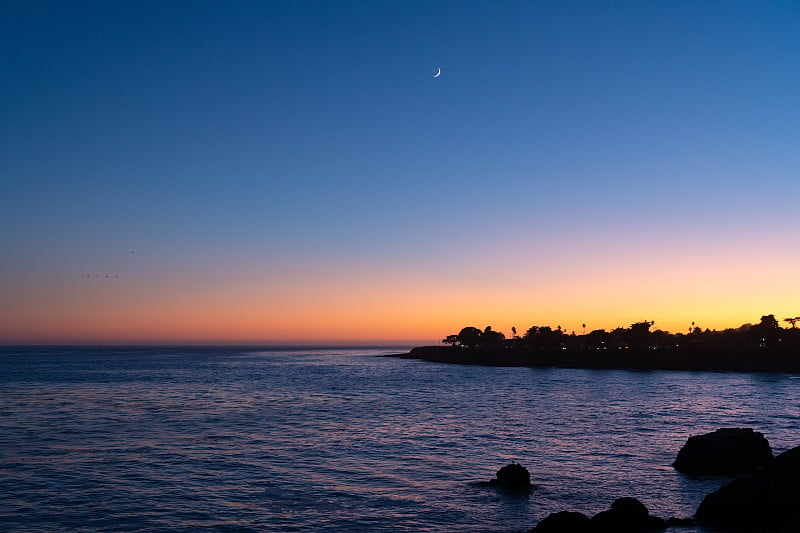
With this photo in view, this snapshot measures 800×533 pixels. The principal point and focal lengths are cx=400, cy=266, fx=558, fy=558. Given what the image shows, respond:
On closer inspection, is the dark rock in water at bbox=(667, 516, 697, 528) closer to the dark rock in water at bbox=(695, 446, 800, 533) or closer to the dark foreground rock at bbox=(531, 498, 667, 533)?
the dark foreground rock at bbox=(531, 498, 667, 533)

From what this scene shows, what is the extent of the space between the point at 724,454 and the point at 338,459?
24283 millimetres

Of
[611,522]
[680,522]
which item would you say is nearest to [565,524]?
[611,522]

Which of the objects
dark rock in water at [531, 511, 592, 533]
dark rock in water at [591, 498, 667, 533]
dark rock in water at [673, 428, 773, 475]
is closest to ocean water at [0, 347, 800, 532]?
dark rock in water at [673, 428, 773, 475]

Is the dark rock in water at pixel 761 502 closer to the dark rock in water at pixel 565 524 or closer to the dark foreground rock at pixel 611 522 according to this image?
the dark foreground rock at pixel 611 522

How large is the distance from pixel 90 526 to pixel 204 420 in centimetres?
3303

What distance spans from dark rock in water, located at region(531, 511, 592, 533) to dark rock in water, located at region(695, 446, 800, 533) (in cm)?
612

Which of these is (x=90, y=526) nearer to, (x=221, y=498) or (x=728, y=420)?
(x=221, y=498)

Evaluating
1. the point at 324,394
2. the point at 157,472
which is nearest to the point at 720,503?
the point at 157,472

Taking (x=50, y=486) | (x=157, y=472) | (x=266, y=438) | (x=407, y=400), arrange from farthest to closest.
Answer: (x=407, y=400) < (x=266, y=438) < (x=157, y=472) < (x=50, y=486)

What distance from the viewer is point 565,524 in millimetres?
21844

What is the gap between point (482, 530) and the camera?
23.2 m

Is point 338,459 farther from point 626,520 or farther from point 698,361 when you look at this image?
point 698,361

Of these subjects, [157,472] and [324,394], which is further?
[324,394]

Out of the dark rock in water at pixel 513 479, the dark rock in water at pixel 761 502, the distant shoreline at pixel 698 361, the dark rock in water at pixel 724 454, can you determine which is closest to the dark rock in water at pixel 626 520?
the dark rock in water at pixel 761 502
